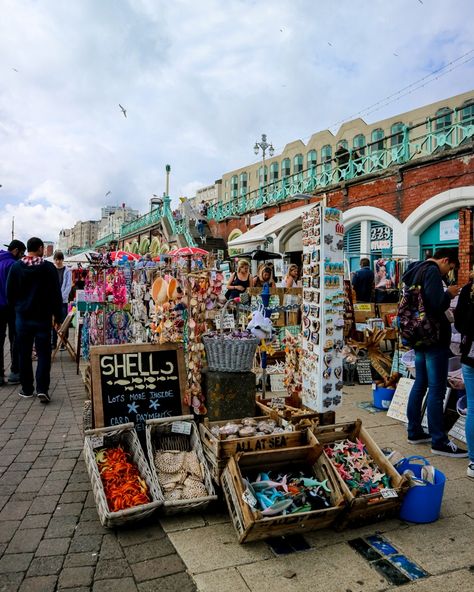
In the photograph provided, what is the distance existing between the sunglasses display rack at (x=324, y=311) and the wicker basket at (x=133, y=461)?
1.69 metres

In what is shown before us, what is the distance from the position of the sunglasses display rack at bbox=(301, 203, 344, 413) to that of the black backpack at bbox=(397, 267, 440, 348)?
60 centimetres

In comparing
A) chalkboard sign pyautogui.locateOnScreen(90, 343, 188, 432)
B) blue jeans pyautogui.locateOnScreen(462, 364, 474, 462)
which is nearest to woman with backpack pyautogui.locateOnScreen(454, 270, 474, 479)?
blue jeans pyautogui.locateOnScreen(462, 364, 474, 462)

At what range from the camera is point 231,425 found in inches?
148

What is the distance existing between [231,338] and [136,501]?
1584mm

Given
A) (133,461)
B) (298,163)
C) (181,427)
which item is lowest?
(133,461)

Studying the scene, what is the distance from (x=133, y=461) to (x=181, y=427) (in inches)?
17.6

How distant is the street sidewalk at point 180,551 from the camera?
2.52 metres

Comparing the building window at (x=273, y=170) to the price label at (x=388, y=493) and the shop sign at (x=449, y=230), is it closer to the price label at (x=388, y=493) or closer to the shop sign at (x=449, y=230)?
the shop sign at (x=449, y=230)

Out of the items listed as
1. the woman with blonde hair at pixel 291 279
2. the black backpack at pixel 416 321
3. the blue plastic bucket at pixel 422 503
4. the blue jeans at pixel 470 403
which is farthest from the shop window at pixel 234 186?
the blue plastic bucket at pixel 422 503

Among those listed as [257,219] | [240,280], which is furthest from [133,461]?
[257,219]

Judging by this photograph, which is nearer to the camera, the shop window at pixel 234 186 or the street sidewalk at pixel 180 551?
the street sidewalk at pixel 180 551

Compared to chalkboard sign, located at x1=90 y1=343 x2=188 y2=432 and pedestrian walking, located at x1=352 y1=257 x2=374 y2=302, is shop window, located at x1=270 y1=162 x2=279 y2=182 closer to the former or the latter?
pedestrian walking, located at x1=352 y1=257 x2=374 y2=302

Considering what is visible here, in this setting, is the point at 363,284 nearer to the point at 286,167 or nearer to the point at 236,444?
the point at 236,444

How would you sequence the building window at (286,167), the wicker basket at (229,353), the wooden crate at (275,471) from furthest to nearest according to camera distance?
the building window at (286,167), the wicker basket at (229,353), the wooden crate at (275,471)
